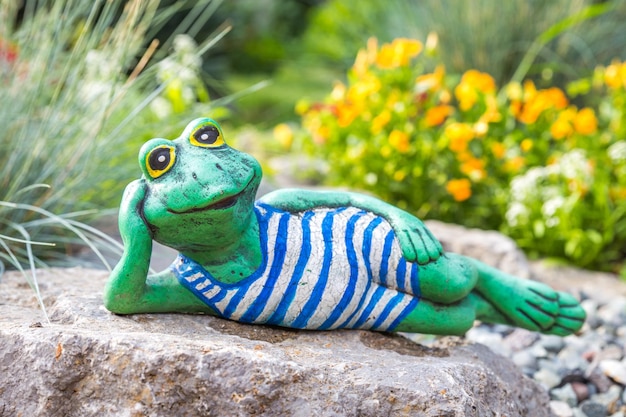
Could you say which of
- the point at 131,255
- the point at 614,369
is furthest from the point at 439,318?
the point at 614,369

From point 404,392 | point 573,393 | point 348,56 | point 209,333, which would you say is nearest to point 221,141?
point 209,333

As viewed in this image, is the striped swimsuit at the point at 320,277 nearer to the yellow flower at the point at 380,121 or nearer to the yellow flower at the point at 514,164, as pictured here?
the yellow flower at the point at 380,121

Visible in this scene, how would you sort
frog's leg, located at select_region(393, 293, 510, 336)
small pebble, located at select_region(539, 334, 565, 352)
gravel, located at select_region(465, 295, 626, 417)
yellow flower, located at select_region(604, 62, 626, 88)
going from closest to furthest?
frog's leg, located at select_region(393, 293, 510, 336)
gravel, located at select_region(465, 295, 626, 417)
small pebble, located at select_region(539, 334, 565, 352)
yellow flower, located at select_region(604, 62, 626, 88)

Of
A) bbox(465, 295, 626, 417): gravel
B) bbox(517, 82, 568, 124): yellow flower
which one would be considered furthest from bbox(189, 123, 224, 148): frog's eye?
bbox(517, 82, 568, 124): yellow flower

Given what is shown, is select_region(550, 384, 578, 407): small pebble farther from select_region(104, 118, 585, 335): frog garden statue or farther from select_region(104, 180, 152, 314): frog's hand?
select_region(104, 180, 152, 314): frog's hand

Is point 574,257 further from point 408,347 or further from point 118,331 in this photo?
point 118,331

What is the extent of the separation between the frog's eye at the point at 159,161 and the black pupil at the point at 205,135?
76 millimetres

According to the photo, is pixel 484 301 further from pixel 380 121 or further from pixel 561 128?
pixel 561 128

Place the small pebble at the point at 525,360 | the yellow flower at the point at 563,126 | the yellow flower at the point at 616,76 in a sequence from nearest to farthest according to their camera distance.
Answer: the small pebble at the point at 525,360, the yellow flower at the point at 616,76, the yellow flower at the point at 563,126

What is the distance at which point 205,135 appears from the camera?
1711mm

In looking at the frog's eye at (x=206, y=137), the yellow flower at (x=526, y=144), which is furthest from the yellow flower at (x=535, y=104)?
the frog's eye at (x=206, y=137)

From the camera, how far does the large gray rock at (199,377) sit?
1.53m

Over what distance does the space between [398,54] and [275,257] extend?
233 cm

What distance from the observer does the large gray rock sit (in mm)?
1533
